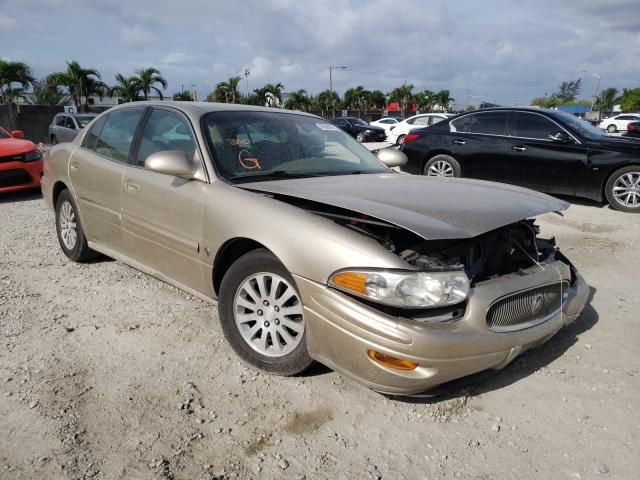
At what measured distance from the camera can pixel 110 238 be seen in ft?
13.2

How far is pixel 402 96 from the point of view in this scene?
63.8 meters

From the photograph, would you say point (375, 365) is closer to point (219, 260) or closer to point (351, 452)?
point (351, 452)

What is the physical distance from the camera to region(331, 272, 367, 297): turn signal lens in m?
2.31

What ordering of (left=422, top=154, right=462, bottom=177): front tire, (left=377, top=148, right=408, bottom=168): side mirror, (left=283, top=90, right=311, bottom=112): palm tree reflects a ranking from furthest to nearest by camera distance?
(left=283, top=90, right=311, bottom=112): palm tree, (left=422, top=154, right=462, bottom=177): front tire, (left=377, top=148, right=408, bottom=168): side mirror

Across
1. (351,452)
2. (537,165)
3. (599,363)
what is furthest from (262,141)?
(537,165)

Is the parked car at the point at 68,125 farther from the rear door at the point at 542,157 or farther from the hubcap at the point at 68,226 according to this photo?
the rear door at the point at 542,157

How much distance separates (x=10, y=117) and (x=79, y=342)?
2932 cm

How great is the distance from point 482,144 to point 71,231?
634 cm

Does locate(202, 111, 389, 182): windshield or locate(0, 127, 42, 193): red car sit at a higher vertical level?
locate(202, 111, 389, 182): windshield

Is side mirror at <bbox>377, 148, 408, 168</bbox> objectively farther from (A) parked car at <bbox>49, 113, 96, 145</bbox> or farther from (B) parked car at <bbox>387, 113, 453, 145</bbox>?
(B) parked car at <bbox>387, 113, 453, 145</bbox>

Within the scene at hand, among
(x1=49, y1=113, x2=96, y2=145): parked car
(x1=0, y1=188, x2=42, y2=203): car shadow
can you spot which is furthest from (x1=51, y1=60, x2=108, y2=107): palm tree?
(x1=0, y1=188, x2=42, y2=203): car shadow

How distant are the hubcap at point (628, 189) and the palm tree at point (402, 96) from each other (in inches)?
2278

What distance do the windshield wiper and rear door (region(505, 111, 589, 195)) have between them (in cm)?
547

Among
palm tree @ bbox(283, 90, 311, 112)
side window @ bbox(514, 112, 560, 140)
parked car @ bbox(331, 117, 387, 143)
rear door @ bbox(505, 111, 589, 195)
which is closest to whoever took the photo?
rear door @ bbox(505, 111, 589, 195)
